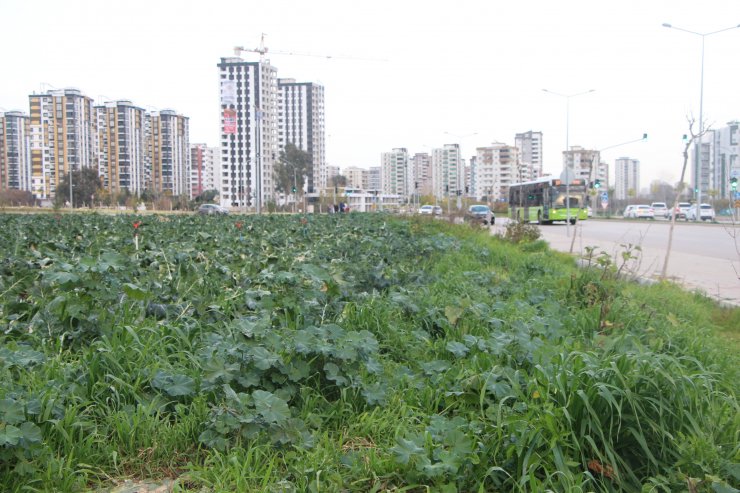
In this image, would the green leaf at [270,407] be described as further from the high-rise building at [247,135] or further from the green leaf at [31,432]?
the high-rise building at [247,135]

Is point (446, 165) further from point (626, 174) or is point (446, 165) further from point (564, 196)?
point (564, 196)

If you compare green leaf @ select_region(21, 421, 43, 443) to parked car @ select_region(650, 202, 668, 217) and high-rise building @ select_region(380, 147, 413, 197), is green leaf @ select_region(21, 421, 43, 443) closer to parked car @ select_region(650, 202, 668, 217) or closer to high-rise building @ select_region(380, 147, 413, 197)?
parked car @ select_region(650, 202, 668, 217)

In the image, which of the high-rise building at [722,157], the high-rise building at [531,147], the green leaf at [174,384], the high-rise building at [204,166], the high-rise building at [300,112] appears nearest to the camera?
the green leaf at [174,384]

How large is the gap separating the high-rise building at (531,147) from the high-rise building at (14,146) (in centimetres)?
10141

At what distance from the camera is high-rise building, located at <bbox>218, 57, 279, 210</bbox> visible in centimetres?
10225

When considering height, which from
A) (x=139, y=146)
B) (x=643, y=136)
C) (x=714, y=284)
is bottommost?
(x=714, y=284)

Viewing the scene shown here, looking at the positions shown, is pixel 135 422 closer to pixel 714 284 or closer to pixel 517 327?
pixel 517 327

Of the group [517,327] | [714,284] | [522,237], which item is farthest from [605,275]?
[522,237]

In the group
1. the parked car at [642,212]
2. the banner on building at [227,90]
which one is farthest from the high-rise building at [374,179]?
the parked car at [642,212]

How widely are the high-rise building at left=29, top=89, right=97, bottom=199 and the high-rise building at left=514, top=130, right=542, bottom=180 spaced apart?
311 feet

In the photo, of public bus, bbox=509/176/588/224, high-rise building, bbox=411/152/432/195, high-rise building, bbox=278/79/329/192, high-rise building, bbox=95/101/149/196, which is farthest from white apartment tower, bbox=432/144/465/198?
public bus, bbox=509/176/588/224

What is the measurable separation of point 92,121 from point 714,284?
9959 cm

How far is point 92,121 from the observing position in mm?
96188

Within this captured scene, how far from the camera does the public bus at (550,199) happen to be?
39.0m
